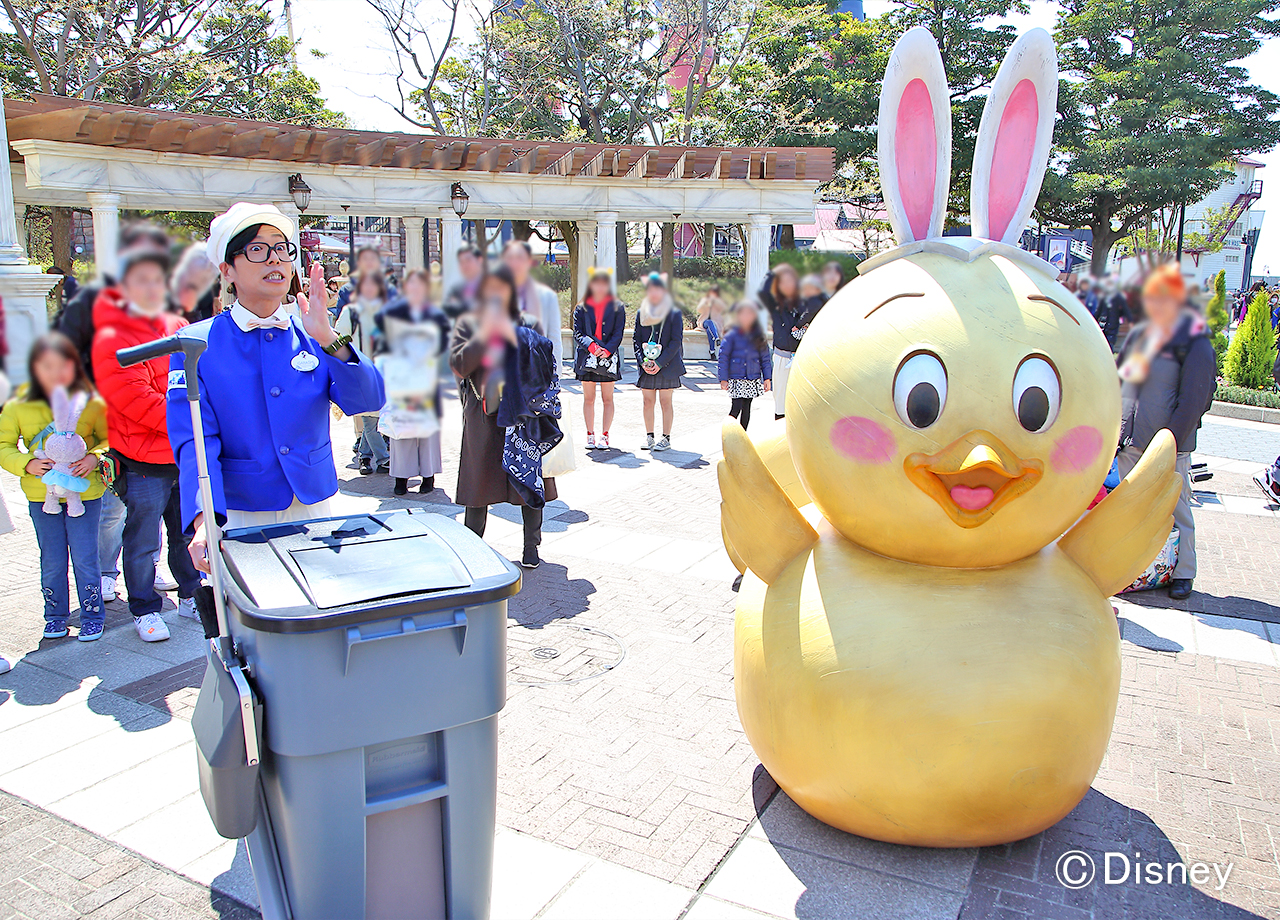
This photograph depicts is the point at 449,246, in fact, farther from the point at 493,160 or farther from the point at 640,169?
the point at 640,169

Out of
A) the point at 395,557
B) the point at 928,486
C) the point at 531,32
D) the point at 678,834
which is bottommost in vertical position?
the point at 678,834

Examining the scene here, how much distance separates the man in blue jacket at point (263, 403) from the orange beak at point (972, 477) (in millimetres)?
1770

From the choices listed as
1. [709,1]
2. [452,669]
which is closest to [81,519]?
[452,669]

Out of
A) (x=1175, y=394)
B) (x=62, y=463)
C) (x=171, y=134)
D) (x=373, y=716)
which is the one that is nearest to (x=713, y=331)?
A: (x=1175, y=394)

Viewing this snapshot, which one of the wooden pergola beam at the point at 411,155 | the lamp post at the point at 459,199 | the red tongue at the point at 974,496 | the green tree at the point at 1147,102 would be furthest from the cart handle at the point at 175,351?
the green tree at the point at 1147,102

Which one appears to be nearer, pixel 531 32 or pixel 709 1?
pixel 709 1

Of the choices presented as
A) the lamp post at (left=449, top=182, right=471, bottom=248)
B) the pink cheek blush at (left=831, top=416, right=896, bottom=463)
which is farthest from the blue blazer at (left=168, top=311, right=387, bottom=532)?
the pink cheek blush at (left=831, top=416, right=896, bottom=463)

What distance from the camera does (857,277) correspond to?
3.03 m

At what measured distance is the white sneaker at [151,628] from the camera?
4641 millimetres

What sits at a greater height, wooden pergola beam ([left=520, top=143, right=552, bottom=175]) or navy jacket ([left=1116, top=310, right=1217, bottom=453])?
wooden pergola beam ([left=520, top=143, right=552, bottom=175])

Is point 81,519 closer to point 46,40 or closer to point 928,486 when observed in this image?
point 928,486

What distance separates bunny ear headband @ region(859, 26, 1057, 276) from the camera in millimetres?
2904

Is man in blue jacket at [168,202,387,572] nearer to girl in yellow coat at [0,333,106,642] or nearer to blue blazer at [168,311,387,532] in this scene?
blue blazer at [168,311,387,532]

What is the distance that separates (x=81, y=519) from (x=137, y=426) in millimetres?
674
